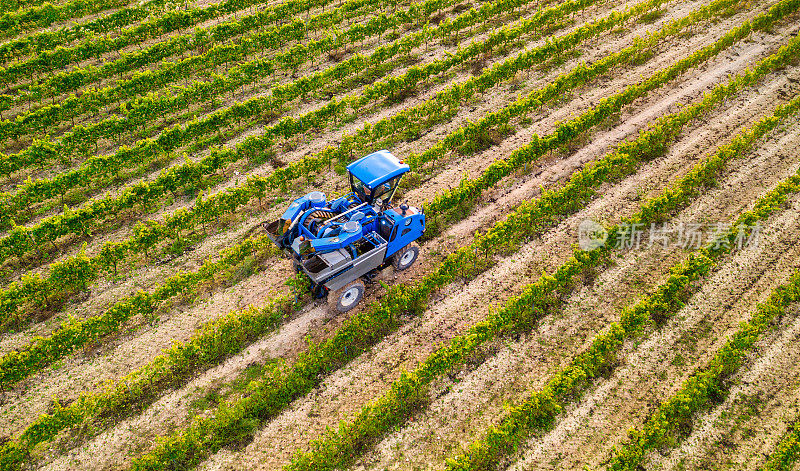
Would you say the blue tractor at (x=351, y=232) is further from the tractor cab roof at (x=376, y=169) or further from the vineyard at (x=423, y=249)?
the vineyard at (x=423, y=249)

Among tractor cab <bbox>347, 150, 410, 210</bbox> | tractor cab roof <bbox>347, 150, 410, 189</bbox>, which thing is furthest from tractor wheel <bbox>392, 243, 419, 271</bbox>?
tractor cab roof <bbox>347, 150, 410, 189</bbox>

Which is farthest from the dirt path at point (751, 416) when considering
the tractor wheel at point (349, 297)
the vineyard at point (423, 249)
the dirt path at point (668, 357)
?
the tractor wheel at point (349, 297)

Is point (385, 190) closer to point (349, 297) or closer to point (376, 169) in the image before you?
point (376, 169)

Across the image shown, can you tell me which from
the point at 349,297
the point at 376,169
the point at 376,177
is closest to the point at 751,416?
the point at 349,297

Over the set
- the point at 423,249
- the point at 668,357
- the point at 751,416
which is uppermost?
the point at 423,249

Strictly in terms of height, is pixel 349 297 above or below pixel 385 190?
below

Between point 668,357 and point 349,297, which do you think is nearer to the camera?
point 668,357

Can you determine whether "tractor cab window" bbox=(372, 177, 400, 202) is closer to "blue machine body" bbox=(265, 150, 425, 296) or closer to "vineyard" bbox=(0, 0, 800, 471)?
"blue machine body" bbox=(265, 150, 425, 296)

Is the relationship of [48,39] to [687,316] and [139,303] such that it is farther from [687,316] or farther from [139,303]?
[687,316]

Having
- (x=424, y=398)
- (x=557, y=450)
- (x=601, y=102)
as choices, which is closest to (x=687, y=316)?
(x=557, y=450)
